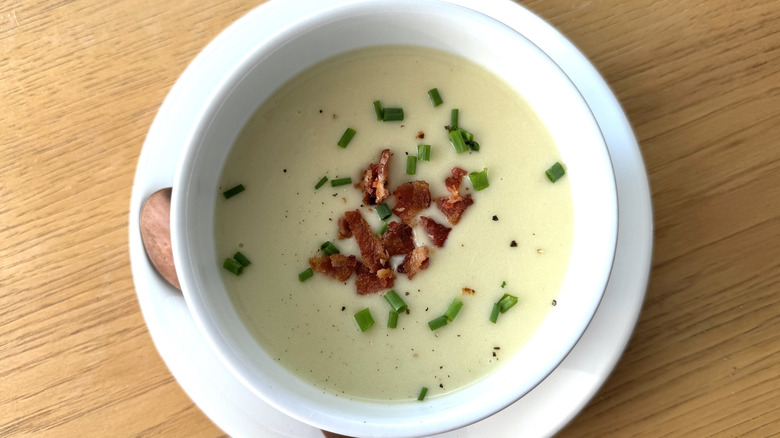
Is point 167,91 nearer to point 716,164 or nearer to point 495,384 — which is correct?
point 495,384

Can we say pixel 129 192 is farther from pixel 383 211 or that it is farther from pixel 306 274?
pixel 383 211

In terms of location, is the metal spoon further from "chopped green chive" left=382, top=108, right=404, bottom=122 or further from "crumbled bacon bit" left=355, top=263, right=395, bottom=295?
"chopped green chive" left=382, top=108, right=404, bottom=122

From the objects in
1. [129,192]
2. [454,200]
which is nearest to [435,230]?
[454,200]

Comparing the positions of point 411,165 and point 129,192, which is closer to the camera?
point 411,165

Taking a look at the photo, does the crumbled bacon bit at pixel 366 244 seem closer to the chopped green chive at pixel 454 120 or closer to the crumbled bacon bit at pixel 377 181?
the crumbled bacon bit at pixel 377 181

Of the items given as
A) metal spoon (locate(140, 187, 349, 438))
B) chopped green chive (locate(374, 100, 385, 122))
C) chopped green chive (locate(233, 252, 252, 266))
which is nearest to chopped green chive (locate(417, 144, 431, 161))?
chopped green chive (locate(374, 100, 385, 122))

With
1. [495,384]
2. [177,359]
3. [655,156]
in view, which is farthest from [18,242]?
[655,156]

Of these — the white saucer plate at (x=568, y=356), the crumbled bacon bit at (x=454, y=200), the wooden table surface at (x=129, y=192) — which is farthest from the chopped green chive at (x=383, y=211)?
the wooden table surface at (x=129, y=192)
